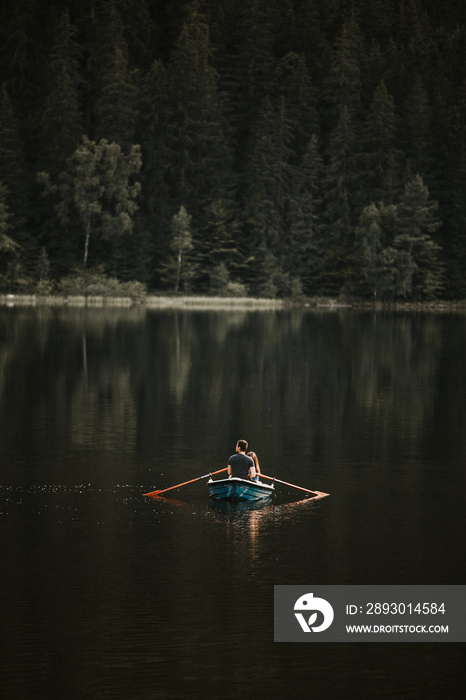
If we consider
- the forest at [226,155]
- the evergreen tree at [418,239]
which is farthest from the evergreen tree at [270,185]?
the evergreen tree at [418,239]

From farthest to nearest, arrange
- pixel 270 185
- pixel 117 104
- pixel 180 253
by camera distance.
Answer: pixel 270 185
pixel 117 104
pixel 180 253

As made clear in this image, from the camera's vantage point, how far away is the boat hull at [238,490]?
63.9 ft

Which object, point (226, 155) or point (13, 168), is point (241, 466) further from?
point (226, 155)

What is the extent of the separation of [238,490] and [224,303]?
97.1 m

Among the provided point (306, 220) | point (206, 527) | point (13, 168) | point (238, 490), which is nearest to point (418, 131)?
point (306, 220)

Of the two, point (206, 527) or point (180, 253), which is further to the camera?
point (180, 253)

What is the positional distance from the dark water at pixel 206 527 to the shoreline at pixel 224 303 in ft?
213

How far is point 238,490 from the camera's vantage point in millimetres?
19562

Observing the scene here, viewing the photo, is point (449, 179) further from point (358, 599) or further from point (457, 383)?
point (358, 599)

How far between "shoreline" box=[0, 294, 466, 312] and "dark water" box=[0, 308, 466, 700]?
65.0 m

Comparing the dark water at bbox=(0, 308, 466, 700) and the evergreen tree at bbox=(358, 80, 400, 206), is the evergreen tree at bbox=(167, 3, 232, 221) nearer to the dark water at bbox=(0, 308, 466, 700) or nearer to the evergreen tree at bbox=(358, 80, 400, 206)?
the evergreen tree at bbox=(358, 80, 400, 206)

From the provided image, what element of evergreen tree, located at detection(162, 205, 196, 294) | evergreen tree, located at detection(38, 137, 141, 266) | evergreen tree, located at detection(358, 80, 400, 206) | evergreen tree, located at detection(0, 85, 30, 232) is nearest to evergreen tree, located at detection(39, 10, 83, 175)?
evergreen tree, located at detection(0, 85, 30, 232)

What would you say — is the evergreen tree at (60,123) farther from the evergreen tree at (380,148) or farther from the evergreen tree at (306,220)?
the evergreen tree at (380,148)

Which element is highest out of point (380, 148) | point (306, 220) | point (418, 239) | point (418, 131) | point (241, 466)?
point (418, 131)
